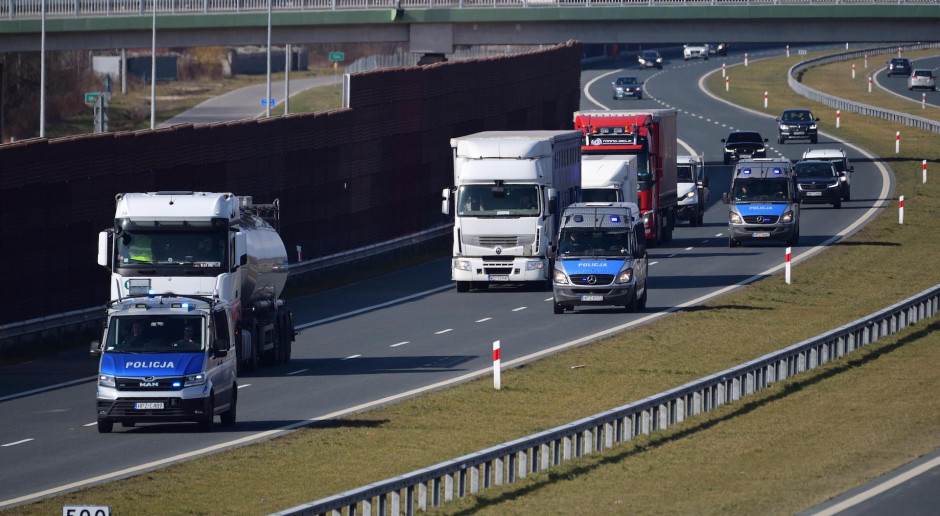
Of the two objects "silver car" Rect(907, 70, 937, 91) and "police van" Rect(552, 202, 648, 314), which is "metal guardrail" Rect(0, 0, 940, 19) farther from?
"silver car" Rect(907, 70, 937, 91)

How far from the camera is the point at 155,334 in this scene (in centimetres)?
2419

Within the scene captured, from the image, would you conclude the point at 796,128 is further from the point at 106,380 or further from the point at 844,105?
the point at 106,380

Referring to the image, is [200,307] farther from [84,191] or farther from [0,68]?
[0,68]

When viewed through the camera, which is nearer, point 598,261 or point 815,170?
point 598,261

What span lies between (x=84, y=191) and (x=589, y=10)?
39758mm

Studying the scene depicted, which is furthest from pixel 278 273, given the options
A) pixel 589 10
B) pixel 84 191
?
pixel 589 10

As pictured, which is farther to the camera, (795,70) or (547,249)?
(795,70)

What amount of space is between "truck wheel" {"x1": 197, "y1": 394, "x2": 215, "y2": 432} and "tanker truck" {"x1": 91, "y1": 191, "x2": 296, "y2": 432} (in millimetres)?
22

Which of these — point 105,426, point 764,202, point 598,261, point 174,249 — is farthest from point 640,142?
point 105,426

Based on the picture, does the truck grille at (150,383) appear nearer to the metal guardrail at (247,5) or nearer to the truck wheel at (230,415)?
the truck wheel at (230,415)

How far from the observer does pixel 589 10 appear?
72.9 metres

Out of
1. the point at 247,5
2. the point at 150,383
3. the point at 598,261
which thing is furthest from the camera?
the point at 247,5

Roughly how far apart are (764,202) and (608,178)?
241 inches

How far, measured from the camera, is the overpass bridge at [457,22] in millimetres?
71688
